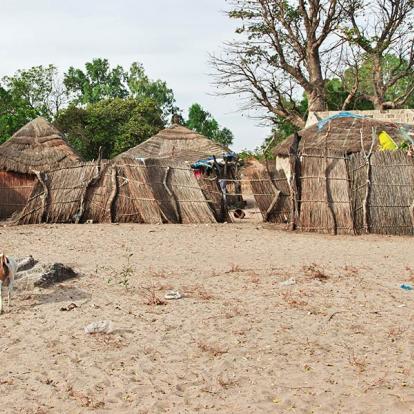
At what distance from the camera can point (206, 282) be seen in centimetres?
753

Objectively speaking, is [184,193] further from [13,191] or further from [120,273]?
[120,273]

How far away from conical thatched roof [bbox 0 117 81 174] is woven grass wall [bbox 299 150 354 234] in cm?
747

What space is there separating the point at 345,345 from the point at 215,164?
1346cm

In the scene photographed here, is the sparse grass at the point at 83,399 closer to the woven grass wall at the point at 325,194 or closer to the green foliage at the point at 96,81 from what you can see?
the woven grass wall at the point at 325,194

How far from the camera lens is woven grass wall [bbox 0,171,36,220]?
16.0 m

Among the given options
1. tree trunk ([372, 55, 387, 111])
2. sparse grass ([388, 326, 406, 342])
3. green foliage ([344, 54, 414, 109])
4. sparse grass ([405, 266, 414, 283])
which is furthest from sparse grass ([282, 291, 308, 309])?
tree trunk ([372, 55, 387, 111])

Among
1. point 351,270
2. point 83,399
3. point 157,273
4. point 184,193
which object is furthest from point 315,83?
point 83,399

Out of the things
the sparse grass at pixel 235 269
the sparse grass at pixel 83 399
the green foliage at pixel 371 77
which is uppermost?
the green foliage at pixel 371 77

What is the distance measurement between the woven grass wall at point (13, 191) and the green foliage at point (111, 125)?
1294 cm

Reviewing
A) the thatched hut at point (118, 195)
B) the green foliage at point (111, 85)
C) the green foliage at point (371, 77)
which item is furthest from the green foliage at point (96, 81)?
the thatched hut at point (118, 195)

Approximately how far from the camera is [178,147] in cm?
2223

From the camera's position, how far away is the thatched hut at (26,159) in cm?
1616

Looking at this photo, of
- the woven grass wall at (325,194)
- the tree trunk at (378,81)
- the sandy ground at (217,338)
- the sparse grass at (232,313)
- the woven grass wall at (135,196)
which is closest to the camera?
the sandy ground at (217,338)

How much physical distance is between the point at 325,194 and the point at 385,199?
1132 millimetres
